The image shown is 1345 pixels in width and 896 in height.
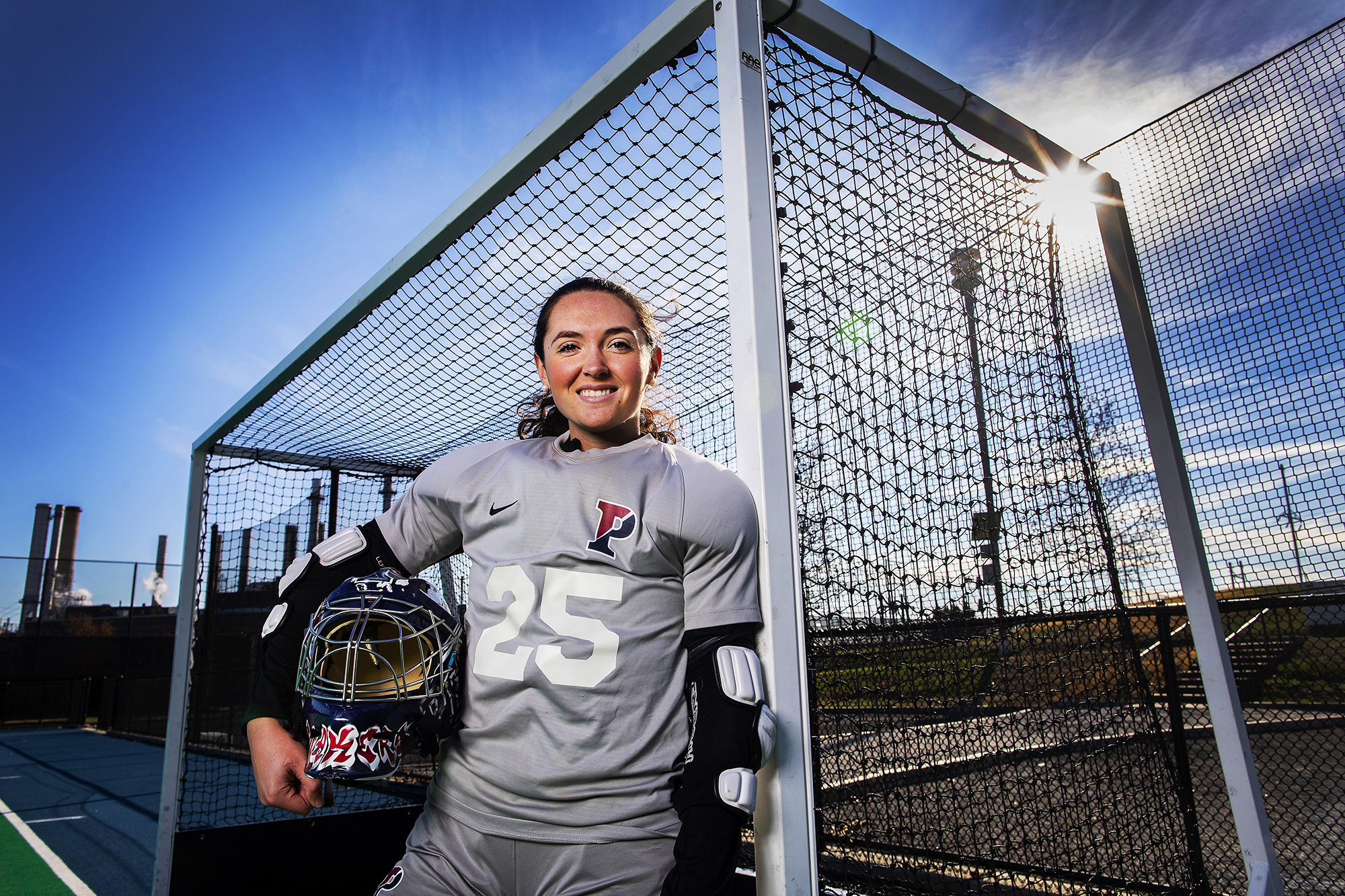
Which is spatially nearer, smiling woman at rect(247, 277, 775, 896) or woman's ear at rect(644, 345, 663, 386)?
smiling woman at rect(247, 277, 775, 896)

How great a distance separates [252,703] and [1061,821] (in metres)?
3.66

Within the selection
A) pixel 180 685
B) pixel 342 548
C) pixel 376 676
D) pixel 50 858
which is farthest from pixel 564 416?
pixel 50 858

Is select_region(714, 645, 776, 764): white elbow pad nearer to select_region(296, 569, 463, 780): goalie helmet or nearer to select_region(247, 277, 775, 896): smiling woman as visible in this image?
select_region(247, 277, 775, 896): smiling woman

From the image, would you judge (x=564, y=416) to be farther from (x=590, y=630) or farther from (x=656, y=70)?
(x=656, y=70)

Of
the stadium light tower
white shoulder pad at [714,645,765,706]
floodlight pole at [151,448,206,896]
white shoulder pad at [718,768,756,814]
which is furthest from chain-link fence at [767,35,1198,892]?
floodlight pole at [151,448,206,896]

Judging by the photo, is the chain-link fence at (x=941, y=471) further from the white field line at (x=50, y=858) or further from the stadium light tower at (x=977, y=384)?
the white field line at (x=50, y=858)

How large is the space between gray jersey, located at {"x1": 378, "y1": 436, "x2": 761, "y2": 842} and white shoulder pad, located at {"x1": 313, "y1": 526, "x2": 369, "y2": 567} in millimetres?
323

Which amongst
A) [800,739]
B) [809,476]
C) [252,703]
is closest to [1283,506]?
[809,476]

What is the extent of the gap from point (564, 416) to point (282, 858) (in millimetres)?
3049

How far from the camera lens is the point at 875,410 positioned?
196 cm

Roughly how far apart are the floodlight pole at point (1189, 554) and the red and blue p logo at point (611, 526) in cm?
197

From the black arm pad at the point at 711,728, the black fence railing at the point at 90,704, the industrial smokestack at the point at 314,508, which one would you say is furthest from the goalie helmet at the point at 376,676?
the black fence railing at the point at 90,704

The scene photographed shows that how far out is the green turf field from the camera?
3.81 meters

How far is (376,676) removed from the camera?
4.46 feet
